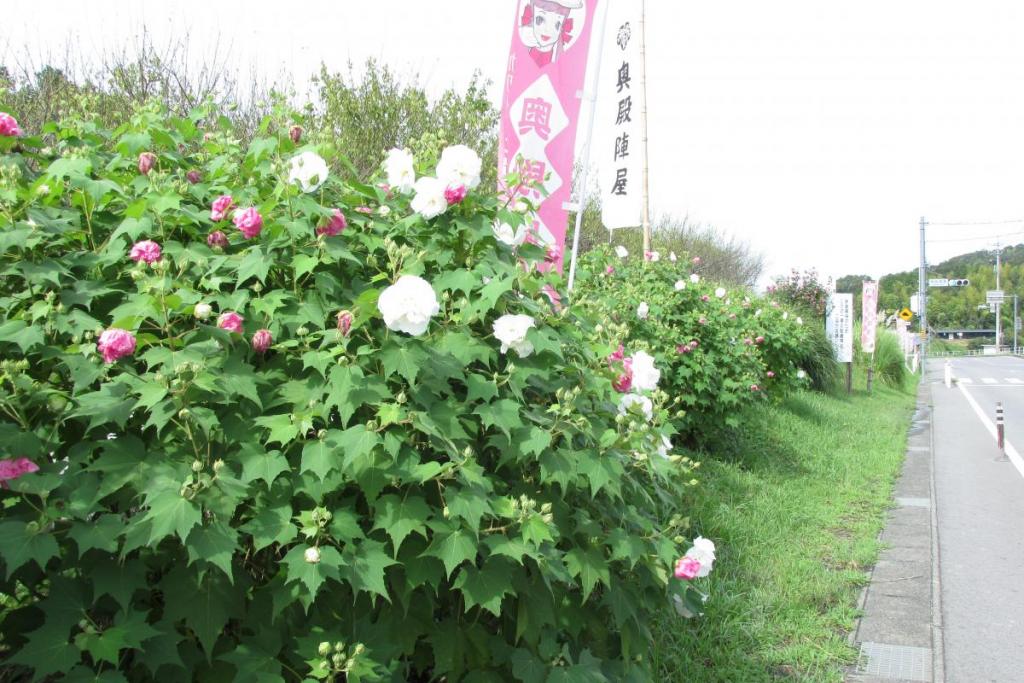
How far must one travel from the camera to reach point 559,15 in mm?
4363

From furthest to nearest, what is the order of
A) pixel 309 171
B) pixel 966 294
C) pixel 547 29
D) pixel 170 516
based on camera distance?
1. pixel 966 294
2. pixel 547 29
3. pixel 309 171
4. pixel 170 516

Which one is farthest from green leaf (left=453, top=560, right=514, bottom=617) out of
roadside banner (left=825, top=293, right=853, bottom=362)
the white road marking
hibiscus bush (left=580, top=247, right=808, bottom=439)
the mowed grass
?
roadside banner (left=825, top=293, right=853, bottom=362)

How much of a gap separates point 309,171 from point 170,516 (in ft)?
3.13

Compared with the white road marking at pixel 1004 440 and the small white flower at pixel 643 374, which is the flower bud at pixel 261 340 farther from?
the white road marking at pixel 1004 440

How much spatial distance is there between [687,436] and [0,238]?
7059mm

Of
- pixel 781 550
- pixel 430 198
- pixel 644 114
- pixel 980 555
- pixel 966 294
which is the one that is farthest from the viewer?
pixel 966 294

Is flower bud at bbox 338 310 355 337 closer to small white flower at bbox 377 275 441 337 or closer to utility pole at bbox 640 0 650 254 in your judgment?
small white flower at bbox 377 275 441 337

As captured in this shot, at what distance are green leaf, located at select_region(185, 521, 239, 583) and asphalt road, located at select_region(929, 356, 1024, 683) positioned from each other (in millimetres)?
3543

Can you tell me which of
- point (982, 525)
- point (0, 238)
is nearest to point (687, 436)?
point (982, 525)

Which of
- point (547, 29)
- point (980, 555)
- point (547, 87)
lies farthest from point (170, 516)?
point (980, 555)

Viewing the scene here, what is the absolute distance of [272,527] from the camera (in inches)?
67.5

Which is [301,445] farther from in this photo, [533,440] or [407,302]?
[533,440]

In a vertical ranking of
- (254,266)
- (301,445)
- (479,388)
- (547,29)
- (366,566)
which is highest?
(547,29)

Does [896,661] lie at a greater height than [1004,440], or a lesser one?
lesser
